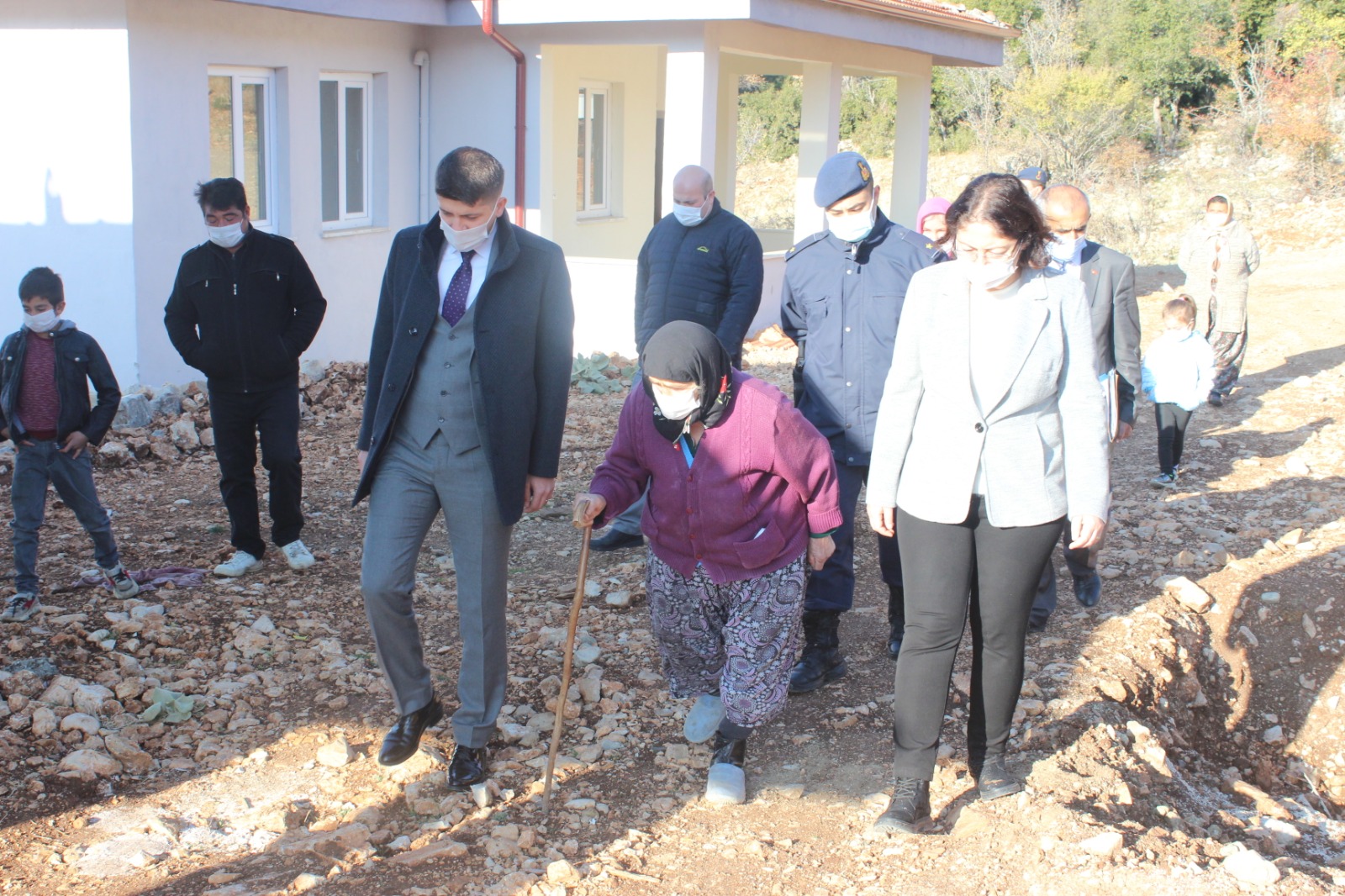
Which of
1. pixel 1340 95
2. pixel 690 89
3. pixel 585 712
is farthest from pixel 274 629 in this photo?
pixel 1340 95

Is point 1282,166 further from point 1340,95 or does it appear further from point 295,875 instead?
point 295,875

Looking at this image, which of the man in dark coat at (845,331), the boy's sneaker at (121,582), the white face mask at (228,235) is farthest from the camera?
the white face mask at (228,235)

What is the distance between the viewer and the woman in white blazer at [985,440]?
3.24 meters

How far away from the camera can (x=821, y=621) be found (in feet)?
15.1

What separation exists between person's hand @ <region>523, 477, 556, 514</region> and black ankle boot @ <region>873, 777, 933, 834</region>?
4.52ft

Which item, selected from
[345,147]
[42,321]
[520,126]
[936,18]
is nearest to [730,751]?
[42,321]

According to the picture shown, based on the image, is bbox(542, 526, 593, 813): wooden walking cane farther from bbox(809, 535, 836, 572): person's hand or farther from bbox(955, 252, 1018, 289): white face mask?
bbox(955, 252, 1018, 289): white face mask

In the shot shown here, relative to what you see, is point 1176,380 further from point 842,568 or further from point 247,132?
point 247,132

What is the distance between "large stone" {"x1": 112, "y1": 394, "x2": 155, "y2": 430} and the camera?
27.1 ft

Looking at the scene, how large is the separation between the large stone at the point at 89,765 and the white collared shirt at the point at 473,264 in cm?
189

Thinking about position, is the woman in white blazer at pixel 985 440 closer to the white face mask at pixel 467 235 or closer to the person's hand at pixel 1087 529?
the person's hand at pixel 1087 529

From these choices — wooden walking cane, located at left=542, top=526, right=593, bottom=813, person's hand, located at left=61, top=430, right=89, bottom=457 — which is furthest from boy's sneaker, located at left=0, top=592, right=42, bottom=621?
wooden walking cane, located at left=542, top=526, right=593, bottom=813

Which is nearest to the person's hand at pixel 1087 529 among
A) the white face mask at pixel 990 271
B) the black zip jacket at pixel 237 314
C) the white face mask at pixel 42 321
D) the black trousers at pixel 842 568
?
the white face mask at pixel 990 271

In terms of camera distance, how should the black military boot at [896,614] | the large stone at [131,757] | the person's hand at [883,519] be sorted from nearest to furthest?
the person's hand at [883,519] < the large stone at [131,757] < the black military boot at [896,614]
